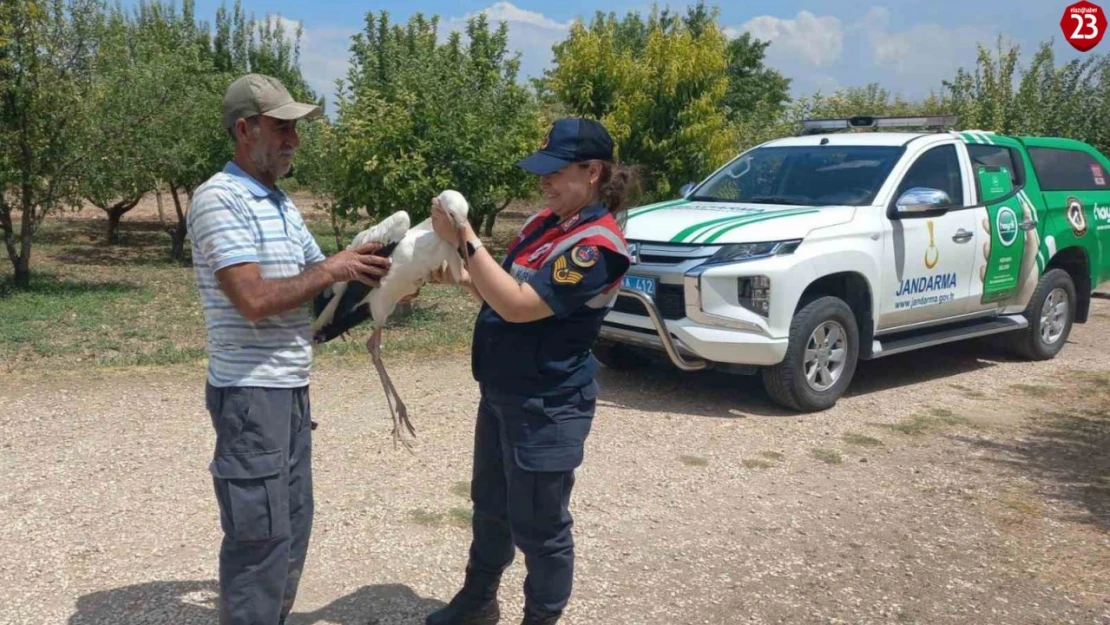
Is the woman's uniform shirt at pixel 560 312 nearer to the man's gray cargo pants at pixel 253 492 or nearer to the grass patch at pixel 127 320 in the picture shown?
the man's gray cargo pants at pixel 253 492

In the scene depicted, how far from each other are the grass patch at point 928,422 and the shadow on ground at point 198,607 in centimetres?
371

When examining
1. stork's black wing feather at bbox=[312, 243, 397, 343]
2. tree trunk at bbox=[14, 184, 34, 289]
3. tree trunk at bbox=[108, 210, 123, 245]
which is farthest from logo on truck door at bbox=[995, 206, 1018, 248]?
tree trunk at bbox=[108, 210, 123, 245]

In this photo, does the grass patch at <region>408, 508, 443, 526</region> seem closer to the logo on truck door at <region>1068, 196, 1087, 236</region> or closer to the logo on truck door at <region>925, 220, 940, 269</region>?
the logo on truck door at <region>925, 220, 940, 269</region>

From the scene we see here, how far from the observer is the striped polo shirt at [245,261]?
2.65 m

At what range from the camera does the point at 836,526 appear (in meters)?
4.64

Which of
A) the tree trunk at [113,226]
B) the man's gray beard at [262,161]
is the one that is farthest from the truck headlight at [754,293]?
the tree trunk at [113,226]

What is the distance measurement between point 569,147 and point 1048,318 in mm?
6862

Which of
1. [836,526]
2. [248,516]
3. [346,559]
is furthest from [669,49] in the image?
[248,516]

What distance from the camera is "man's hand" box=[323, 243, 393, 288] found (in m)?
2.78

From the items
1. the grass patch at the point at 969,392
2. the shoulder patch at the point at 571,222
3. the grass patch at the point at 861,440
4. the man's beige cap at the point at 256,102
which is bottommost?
the grass patch at the point at 861,440

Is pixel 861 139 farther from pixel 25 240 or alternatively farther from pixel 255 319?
pixel 25 240

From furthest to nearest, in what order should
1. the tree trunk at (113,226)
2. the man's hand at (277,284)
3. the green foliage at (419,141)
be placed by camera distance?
the tree trunk at (113,226)
the green foliage at (419,141)
the man's hand at (277,284)

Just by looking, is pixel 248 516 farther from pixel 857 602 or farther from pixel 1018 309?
pixel 1018 309

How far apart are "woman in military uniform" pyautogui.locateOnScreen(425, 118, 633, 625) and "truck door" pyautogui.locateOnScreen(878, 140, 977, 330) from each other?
420 cm
